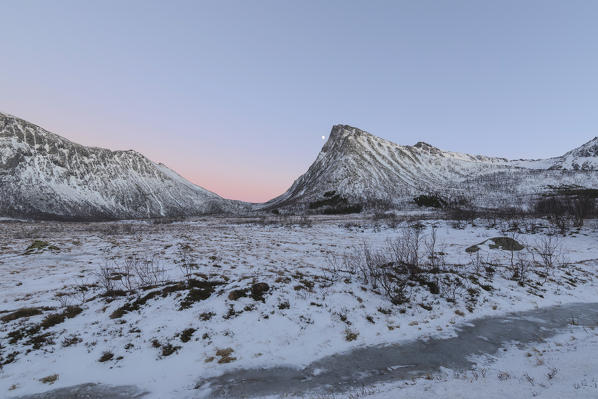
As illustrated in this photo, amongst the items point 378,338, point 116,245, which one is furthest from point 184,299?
point 116,245

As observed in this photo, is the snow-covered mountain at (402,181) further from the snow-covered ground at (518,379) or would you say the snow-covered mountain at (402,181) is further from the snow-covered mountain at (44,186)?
the snow-covered ground at (518,379)

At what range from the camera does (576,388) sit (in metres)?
4.93

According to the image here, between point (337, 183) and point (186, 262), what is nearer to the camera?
point (186, 262)

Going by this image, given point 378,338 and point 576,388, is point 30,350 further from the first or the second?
point 576,388

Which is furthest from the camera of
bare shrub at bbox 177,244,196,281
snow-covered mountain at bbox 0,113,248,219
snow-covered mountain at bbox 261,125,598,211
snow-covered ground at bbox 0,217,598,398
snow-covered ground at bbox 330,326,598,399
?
snow-covered mountain at bbox 0,113,248,219

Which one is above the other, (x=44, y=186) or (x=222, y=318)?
(x=44, y=186)

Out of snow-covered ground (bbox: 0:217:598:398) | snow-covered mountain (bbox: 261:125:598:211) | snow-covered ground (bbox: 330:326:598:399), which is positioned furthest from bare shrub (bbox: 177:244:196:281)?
snow-covered mountain (bbox: 261:125:598:211)

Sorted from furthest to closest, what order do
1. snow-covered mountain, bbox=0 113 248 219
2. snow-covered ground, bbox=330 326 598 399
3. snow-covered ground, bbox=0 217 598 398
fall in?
snow-covered mountain, bbox=0 113 248 219, snow-covered ground, bbox=0 217 598 398, snow-covered ground, bbox=330 326 598 399

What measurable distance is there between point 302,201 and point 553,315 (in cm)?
13645

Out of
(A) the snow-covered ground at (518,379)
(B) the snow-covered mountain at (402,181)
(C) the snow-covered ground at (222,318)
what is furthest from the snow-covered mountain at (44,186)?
(A) the snow-covered ground at (518,379)

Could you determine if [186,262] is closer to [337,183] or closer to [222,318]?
[222,318]

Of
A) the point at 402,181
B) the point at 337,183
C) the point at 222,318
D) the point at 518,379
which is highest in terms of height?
the point at 402,181

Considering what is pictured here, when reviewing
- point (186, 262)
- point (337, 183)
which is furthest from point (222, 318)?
point (337, 183)

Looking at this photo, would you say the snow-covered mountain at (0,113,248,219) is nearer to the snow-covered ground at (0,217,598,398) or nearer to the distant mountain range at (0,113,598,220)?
the distant mountain range at (0,113,598,220)
